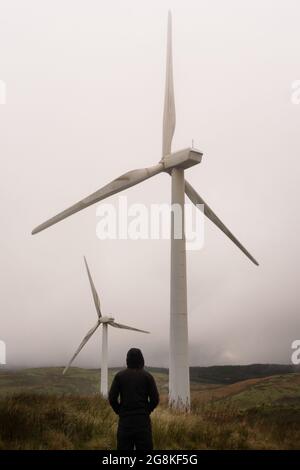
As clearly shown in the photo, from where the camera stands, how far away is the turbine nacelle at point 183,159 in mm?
23297

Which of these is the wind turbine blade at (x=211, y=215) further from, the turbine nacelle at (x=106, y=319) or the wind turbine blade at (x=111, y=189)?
the turbine nacelle at (x=106, y=319)

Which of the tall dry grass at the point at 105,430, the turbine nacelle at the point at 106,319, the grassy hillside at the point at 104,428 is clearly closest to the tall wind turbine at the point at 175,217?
the grassy hillside at the point at 104,428

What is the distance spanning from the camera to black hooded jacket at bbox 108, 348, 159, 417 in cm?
907

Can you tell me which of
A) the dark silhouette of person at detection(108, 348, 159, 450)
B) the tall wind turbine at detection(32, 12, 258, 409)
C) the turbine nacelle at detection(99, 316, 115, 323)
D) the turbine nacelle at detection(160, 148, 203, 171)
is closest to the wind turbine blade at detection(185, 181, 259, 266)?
the tall wind turbine at detection(32, 12, 258, 409)

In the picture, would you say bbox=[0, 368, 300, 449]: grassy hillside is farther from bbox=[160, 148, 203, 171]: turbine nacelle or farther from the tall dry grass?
bbox=[160, 148, 203, 171]: turbine nacelle

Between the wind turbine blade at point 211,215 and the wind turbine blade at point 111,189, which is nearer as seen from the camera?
the wind turbine blade at point 111,189

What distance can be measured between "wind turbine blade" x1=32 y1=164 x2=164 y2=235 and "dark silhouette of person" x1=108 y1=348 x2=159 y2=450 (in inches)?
554

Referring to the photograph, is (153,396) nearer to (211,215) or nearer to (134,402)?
(134,402)

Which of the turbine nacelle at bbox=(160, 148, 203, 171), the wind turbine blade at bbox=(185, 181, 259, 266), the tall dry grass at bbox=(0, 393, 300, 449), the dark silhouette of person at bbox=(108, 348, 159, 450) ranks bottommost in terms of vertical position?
the tall dry grass at bbox=(0, 393, 300, 449)

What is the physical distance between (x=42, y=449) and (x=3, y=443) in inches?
36.4

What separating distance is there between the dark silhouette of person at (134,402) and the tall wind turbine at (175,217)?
10.2 m

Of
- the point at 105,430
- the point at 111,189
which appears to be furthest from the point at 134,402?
the point at 111,189

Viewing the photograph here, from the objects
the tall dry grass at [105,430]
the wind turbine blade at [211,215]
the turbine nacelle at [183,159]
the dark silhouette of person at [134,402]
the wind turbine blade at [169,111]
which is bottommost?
the tall dry grass at [105,430]
